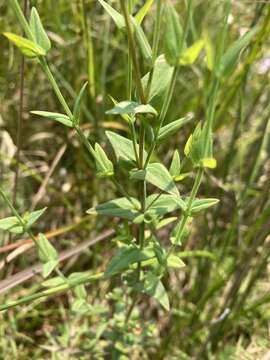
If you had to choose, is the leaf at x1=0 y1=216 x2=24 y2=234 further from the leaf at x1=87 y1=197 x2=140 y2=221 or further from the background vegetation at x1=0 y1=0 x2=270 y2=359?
the background vegetation at x1=0 y1=0 x2=270 y2=359

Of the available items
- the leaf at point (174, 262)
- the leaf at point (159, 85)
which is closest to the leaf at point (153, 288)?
the leaf at point (174, 262)

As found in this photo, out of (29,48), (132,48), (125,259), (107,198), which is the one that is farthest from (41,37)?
(107,198)

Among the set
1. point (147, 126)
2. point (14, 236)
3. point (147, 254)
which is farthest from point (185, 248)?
point (147, 126)

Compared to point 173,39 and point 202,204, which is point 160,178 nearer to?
point 202,204

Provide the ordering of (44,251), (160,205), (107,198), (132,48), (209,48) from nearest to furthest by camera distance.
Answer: (209,48) → (132,48) → (160,205) → (44,251) → (107,198)

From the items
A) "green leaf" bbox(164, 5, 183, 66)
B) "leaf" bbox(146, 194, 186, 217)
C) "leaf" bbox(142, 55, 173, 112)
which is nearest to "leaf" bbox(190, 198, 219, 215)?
"leaf" bbox(146, 194, 186, 217)

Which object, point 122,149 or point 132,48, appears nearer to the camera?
point 132,48
